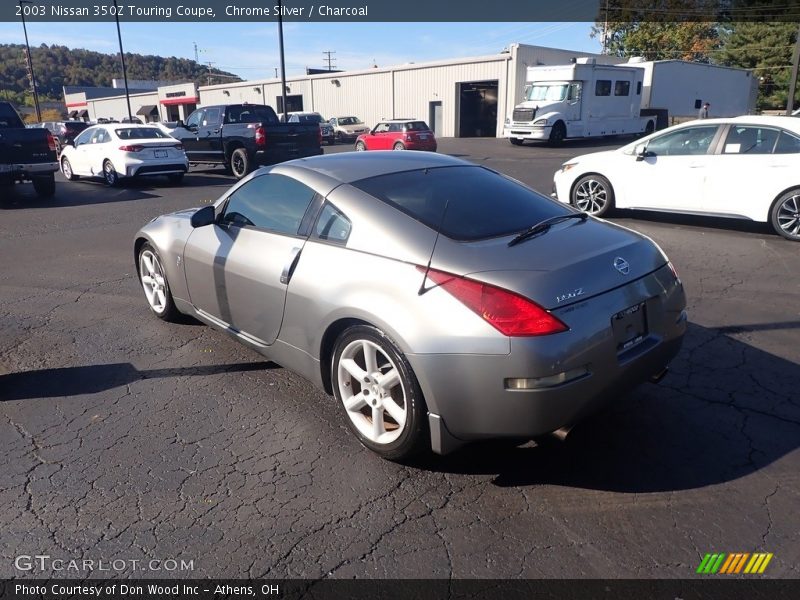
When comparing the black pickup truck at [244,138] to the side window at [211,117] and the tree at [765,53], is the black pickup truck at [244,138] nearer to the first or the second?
the side window at [211,117]

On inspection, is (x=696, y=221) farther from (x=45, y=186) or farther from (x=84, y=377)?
(x=45, y=186)

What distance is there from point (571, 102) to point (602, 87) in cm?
233

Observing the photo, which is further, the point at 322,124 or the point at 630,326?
the point at 322,124

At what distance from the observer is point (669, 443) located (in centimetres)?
344

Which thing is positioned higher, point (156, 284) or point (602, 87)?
point (602, 87)

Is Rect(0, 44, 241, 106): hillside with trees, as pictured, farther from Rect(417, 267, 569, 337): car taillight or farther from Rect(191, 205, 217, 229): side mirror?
Rect(417, 267, 569, 337): car taillight

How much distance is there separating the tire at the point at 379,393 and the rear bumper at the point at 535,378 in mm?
124

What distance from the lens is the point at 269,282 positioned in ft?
12.6

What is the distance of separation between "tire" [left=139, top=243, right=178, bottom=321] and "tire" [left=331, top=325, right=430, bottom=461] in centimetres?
248

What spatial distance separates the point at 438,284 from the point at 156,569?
1734 millimetres

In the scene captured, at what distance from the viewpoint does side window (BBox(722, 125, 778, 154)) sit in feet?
27.0

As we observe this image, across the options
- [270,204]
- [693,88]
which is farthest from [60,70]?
[270,204]

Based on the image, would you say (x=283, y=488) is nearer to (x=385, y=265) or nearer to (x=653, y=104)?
(x=385, y=265)

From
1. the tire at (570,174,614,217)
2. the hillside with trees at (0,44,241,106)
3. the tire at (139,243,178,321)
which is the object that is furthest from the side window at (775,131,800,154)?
the hillside with trees at (0,44,241,106)
